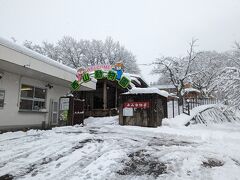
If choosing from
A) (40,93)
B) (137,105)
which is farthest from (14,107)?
(137,105)

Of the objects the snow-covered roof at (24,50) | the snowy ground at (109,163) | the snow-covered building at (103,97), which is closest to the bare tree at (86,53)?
the snow-covered building at (103,97)

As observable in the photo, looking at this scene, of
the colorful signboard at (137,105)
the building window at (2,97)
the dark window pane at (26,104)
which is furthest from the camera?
the colorful signboard at (137,105)

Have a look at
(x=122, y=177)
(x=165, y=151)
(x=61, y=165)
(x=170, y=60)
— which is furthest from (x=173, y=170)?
(x=170, y=60)

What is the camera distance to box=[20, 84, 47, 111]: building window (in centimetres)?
1080

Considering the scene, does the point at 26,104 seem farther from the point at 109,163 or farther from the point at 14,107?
the point at 109,163

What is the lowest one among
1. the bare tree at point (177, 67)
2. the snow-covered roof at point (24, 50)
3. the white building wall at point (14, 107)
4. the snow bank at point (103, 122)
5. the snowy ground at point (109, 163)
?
the snowy ground at point (109, 163)

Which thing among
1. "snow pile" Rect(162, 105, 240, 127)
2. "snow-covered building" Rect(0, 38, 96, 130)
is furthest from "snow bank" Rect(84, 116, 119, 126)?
"snow pile" Rect(162, 105, 240, 127)

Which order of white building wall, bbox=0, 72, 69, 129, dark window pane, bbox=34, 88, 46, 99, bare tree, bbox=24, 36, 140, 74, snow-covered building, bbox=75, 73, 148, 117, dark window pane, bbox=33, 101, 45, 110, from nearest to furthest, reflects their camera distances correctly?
1. white building wall, bbox=0, 72, 69, 129
2. dark window pane, bbox=33, 101, 45, 110
3. dark window pane, bbox=34, 88, 46, 99
4. snow-covered building, bbox=75, 73, 148, 117
5. bare tree, bbox=24, 36, 140, 74

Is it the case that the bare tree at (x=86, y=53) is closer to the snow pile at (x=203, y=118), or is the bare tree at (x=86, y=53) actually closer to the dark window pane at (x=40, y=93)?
the snow pile at (x=203, y=118)

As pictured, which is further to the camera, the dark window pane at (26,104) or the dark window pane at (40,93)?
the dark window pane at (40,93)

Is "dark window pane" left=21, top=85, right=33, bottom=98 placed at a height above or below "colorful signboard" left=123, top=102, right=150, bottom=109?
above

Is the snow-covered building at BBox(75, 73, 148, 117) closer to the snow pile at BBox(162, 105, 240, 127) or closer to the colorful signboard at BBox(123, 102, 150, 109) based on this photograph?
the colorful signboard at BBox(123, 102, 150, 109)

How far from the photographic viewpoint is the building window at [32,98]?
425 inches

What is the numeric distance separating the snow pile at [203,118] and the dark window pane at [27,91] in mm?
8947
